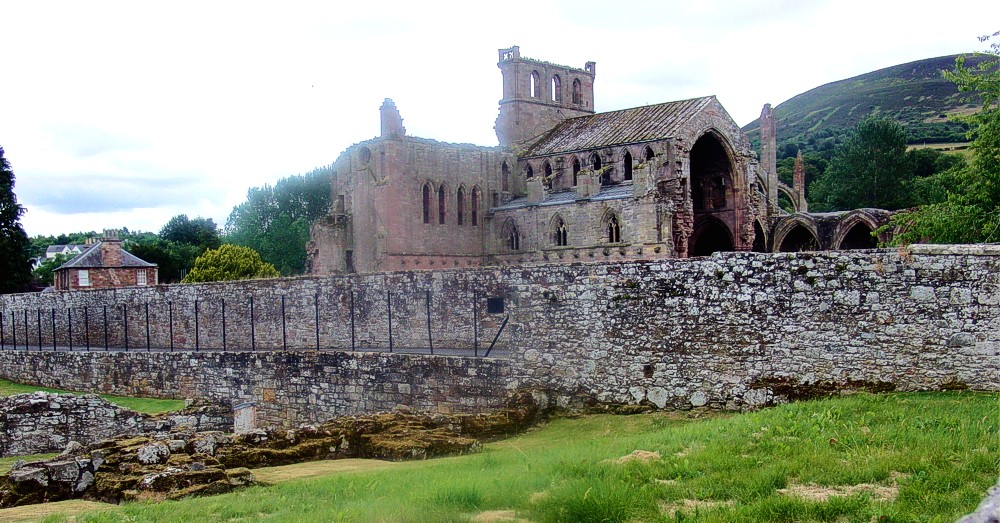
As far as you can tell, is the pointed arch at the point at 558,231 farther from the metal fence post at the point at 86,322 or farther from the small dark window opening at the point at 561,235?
the metal fence post at the point at 86,322

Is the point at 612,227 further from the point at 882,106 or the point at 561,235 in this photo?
the point at 882,106

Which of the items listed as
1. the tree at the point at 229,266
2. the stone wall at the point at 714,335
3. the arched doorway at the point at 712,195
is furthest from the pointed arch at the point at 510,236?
the stone wall at the point at 714,335

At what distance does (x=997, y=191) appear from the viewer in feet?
74.2

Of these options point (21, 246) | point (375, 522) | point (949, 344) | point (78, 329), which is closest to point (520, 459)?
point (375, 522)

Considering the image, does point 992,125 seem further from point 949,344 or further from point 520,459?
point 520,459

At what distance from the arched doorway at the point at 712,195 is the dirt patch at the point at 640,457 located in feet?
133

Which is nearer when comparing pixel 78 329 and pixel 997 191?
pixel 997 191

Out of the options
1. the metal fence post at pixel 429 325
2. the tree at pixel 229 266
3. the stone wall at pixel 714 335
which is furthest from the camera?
the tree at pixel 229 266

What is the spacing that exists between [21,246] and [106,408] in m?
40.9

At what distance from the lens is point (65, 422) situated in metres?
24.3

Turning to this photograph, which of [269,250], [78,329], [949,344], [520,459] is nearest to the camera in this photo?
[520,459]

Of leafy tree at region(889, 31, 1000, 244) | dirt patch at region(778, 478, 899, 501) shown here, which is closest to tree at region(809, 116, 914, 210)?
leafy tree at region(889, 31, 1000, 244)

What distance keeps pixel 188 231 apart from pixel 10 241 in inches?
1991

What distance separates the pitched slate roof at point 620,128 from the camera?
4922 cm
